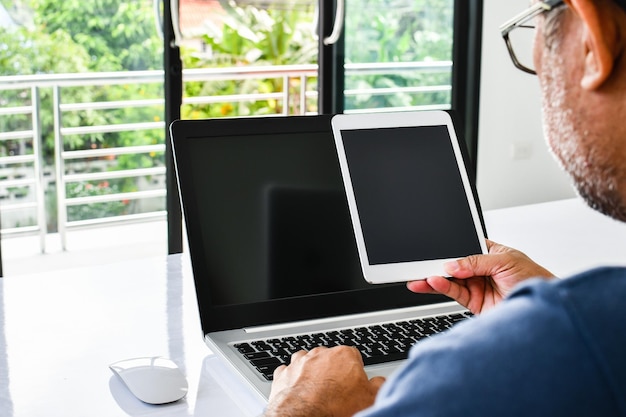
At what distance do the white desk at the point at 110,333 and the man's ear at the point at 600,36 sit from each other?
1.99 ft

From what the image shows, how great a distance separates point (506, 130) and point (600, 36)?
3.80 m

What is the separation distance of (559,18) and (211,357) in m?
0.73

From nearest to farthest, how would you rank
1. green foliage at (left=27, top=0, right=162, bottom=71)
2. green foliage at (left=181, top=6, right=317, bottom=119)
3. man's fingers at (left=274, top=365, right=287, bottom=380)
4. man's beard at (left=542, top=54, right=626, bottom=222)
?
man's beard at (left=542, top=54, right=626, bottom=222) < man's fingers at (left=274, top=365, right=287, bottom=380) < green foliage at (left=27, top=0, right=162, bottom=71) < green foliage at (left=181, top=6, right=317, bottom=119)

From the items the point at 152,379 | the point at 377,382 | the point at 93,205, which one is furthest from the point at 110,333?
the point at 93,205

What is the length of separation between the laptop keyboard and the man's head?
53 cm

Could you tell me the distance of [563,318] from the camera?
0.55 m

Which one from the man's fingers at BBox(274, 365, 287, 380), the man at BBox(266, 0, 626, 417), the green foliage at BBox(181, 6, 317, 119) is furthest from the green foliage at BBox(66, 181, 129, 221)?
the man at BBox(266, 0, 626, 417)

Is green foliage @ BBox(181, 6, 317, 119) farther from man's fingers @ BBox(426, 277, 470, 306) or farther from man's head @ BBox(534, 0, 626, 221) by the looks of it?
man's head @ BBox(534, 0, 626, 221)

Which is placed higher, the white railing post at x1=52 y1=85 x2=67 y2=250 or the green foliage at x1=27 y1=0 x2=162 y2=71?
the green foliage at x1=27 y1=0 x2=162 y2=71

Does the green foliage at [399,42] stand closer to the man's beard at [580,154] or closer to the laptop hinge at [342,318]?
the laptop hinge at [342,318]

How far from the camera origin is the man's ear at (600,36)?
24.2 inches

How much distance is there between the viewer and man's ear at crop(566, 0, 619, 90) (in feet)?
2.02

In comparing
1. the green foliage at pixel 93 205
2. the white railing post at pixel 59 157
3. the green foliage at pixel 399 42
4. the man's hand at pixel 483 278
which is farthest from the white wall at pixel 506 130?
the man's hand at pixel 483 278

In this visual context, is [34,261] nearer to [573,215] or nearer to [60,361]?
[573,215]
